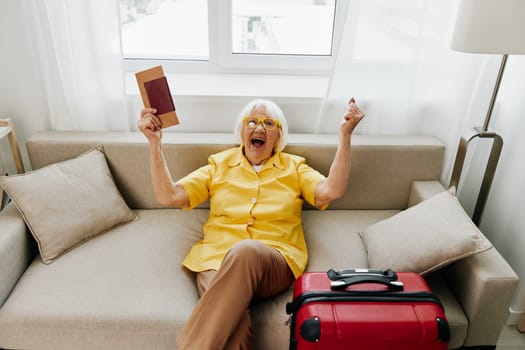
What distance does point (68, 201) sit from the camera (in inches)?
66.1

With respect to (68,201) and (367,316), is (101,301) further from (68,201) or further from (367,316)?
(367,316)

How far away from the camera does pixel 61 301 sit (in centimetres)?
142

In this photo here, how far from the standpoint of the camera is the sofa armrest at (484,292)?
4.40 ft

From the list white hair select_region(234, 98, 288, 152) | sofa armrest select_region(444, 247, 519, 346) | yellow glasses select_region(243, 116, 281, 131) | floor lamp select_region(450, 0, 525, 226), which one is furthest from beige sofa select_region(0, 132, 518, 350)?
floor lamp select_region(450, 0, 525, 226)

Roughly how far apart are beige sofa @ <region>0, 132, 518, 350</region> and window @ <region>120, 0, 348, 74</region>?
1.88 ft

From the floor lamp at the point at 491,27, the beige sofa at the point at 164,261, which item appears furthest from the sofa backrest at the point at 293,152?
the floor lamp at the point at 491,27

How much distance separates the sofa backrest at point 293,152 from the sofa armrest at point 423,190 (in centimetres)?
3

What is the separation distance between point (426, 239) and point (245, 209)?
2.30 ft

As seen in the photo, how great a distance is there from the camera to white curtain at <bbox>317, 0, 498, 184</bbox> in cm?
181

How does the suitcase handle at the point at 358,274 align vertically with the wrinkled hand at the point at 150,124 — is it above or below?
below

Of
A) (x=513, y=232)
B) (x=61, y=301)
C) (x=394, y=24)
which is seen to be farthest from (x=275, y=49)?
(x=61, y=301)

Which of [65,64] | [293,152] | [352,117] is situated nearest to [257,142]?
[293,152]

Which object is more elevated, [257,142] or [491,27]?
[491,27]

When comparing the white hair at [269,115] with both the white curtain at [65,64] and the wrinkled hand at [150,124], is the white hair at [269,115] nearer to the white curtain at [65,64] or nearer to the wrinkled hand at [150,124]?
the wrinkled hand at [150,124]
